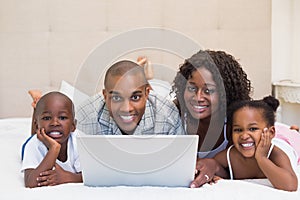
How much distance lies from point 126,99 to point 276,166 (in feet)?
1.48

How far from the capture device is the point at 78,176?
1.02 meters

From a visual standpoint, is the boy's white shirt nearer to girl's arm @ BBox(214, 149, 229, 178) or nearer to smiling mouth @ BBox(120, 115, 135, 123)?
smiling mouth @ BBox(120, 115, 135, 123)

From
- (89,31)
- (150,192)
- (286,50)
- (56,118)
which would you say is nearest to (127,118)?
(56,118)

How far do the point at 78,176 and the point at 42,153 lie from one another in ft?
0.45

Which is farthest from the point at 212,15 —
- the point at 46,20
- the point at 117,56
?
the point at 46,20

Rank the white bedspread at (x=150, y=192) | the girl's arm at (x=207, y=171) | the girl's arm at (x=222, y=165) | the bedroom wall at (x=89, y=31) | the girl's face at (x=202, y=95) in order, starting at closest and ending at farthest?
the white bedspread at (x=150, y=192) < the girl's arm at (x=207, y=171) < the girl's arm at (x=222, y=165) < the girl's face at (x=202, y=95) < the bedroom wall at (x=89, y=31)

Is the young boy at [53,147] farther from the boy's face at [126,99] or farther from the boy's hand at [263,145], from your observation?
the boy's hand at [263,145]

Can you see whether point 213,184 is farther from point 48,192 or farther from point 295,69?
point 295,69

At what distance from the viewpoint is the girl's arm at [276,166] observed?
35.7 inches

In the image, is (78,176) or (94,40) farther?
(94,40)

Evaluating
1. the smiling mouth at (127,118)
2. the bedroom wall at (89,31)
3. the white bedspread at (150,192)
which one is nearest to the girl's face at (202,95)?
the smiling mouth at (127,118)

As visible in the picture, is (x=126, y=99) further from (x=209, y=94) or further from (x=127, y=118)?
(x=209, y=94)

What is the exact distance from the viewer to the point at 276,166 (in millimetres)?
948

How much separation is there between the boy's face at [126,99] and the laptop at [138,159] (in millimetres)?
270
